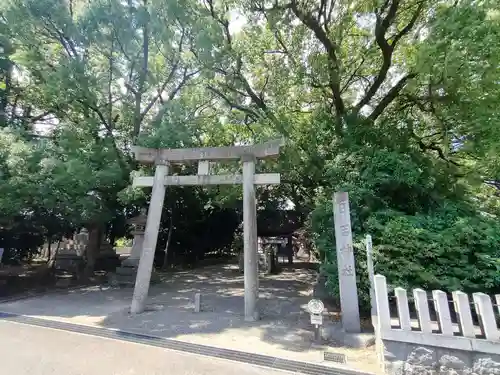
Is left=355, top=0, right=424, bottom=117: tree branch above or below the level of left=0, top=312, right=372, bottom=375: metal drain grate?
above

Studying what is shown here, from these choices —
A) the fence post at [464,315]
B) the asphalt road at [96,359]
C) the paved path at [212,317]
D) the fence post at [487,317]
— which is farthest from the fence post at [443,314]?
the asphalt road at [96,359]

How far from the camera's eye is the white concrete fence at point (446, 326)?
12.4ft

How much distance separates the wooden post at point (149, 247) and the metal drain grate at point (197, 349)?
1.26 meters

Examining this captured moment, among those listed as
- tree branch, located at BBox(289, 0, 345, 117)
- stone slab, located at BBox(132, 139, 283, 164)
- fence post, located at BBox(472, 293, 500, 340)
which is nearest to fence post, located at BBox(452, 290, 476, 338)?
fence post, located at BBox(472, 293, 500, 340)

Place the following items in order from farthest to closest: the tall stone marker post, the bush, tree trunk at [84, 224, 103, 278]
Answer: tree trunk at [84, 224, 103, 278] → the tall stone marker post → the bush

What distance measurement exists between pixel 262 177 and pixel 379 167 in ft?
9.54

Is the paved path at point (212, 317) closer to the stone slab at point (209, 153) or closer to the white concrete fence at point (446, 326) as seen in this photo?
the white concrete fence at point (446, 326)

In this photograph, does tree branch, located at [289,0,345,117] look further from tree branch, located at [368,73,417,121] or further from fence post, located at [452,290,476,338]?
fence post, located at [452,290,476,338]

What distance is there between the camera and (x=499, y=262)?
504cm

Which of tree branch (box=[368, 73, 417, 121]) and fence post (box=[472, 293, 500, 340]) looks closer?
fence post (box=[472, 293, 500, 340])

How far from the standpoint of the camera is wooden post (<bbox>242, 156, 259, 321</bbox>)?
6609 mm

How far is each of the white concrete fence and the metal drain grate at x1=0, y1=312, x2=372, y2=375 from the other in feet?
2.82

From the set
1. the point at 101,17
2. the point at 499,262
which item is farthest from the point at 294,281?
the point at 101,17

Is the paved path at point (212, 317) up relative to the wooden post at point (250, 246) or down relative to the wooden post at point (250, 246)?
down
